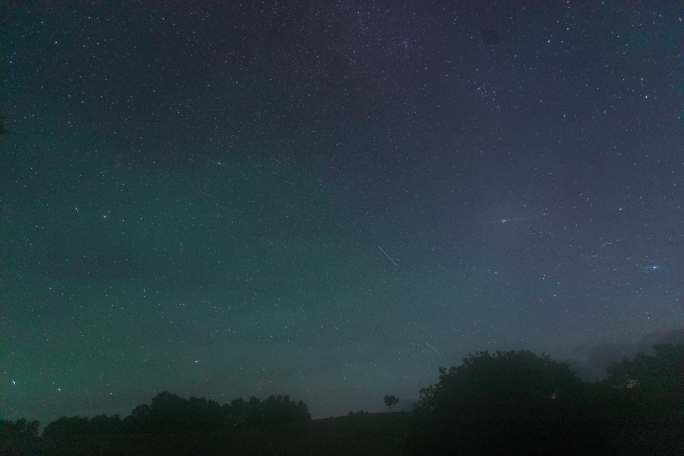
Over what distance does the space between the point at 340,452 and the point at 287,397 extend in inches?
2305

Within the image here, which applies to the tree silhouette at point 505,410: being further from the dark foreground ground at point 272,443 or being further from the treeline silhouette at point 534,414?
the dark foreground ground at point 272,443

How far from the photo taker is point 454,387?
22047 mm

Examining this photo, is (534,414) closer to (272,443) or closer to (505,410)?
(505,410)

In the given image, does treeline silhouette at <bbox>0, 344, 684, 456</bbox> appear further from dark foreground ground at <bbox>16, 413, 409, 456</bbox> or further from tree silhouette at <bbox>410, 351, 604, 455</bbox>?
dark foreground ground at <bbox>16, 413, 409, 456</bbox>

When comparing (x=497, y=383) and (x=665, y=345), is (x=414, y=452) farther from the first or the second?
(x=665, y=345)

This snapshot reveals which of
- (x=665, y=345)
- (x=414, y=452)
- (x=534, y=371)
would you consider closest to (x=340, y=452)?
(x=414, y=452)

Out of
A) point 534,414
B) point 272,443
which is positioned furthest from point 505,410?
point 272,443

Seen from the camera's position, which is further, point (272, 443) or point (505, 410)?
point (272, 443)

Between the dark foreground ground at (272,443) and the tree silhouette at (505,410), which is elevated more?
the tree silhouette at (505,410)

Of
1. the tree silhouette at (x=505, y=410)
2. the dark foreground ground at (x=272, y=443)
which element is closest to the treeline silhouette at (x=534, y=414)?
the tree silhouette at (x=505, y=410)

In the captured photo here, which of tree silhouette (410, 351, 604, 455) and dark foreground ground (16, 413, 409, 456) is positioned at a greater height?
tree silhouette (410, 351, 604, 455)

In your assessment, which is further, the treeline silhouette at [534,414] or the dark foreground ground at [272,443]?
the dark foreground ground at [272,443]

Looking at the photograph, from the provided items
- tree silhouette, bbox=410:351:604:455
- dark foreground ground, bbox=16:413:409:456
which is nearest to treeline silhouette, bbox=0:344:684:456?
tree silhouette, bbox=410:351:604:455

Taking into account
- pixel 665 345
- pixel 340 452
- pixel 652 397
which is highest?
pixel 665 345
